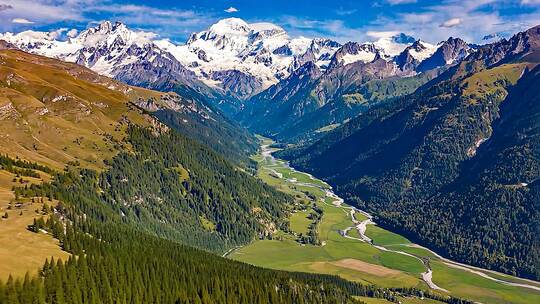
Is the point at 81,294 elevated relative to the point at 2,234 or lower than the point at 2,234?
lower

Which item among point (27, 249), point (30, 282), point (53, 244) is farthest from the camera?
point (53, 244)

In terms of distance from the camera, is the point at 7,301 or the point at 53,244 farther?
the point at 53,244

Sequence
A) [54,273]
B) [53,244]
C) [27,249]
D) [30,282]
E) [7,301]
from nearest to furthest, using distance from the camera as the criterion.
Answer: [7,301]
[30,282]
[54,273]
[27,249]
[53,244]

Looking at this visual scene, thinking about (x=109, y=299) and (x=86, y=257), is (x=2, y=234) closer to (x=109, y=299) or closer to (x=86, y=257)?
(x=86, y=257)

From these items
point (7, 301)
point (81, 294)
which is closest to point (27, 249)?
point (81, 294)

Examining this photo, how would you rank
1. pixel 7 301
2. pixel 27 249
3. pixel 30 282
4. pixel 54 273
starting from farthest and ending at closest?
1. pixel 27 249
2. pixel 54 273
3. pixel 30 282
4. pixel 7 301

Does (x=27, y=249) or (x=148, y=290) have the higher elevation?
(x=27, y=249)

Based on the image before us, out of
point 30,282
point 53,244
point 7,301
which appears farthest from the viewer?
point 53,244

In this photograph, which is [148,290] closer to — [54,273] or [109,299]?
[109,299]

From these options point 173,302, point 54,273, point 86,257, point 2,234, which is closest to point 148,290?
point 173,302
